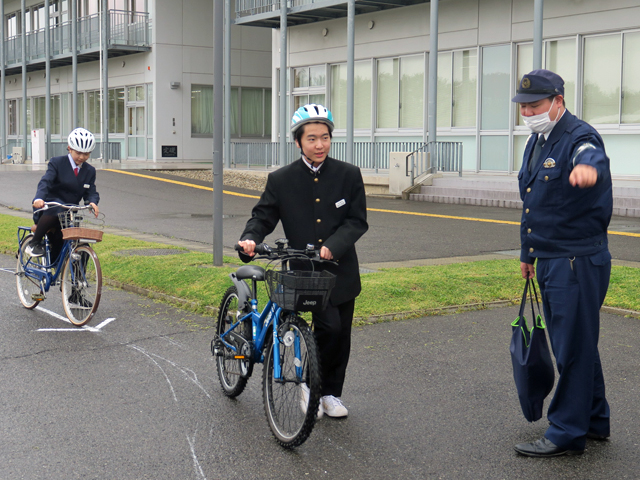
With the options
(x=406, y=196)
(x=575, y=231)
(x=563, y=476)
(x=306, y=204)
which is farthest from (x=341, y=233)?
(x=406, y=196)

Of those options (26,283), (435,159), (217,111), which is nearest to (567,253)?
(26,283)

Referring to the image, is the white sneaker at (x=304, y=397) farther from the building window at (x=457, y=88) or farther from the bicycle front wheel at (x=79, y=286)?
the building window at (x=457, y=88)

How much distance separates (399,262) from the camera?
36.9ft

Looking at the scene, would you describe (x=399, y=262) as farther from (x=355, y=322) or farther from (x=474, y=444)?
(x=474, y=444)

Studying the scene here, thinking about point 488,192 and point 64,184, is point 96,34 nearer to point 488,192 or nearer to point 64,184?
point 488,192

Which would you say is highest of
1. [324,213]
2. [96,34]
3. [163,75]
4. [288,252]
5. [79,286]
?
[96,34]

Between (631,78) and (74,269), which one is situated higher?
(631,78)

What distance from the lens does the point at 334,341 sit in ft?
16.4

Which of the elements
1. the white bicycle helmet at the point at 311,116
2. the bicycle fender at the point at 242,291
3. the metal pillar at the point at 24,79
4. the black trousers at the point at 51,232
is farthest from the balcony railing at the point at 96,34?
the white bicycle helmet at the point at 311,116

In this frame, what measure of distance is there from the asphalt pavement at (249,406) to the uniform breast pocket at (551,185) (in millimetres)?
1353

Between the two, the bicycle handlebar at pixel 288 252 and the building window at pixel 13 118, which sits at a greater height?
the building window at pixel 13 118

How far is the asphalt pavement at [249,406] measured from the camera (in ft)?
14.3

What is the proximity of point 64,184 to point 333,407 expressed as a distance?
4332 mm

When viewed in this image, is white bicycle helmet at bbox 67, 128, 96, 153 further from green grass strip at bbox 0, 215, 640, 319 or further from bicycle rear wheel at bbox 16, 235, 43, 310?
green grass strip at bbox 0, 215, 640, 319
